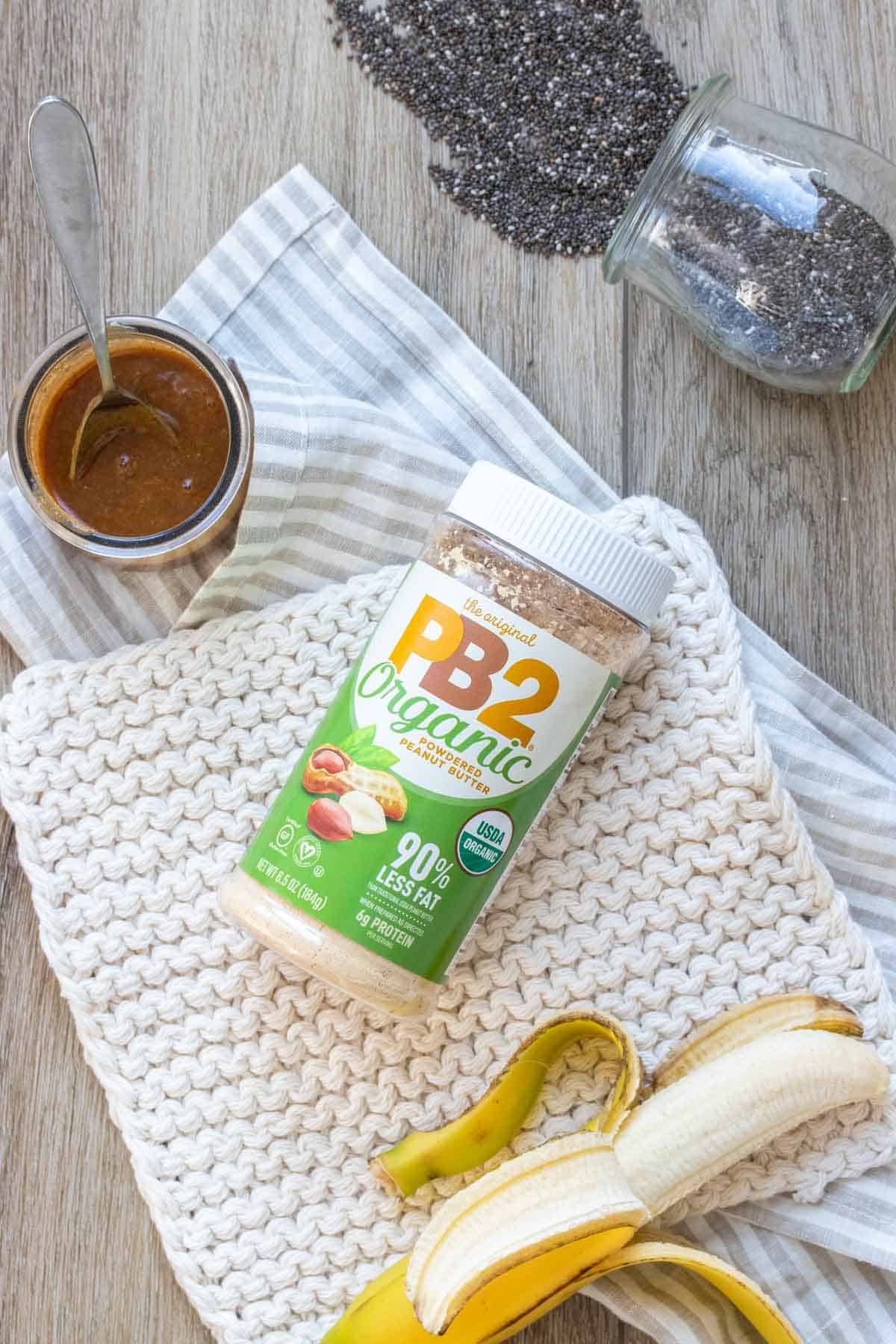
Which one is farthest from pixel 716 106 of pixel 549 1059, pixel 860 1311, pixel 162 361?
pixel 860 1311

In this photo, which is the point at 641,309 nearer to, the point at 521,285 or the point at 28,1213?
the point at 521,285

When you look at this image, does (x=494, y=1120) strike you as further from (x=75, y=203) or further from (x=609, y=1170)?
(x=75, y=203)

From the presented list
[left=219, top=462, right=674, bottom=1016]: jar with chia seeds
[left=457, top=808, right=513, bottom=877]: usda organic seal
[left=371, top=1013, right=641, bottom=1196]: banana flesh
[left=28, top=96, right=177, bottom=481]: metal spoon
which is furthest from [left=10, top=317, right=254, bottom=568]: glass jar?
[left=371, top=1013, right=641, bottom=1196]: banana flesh

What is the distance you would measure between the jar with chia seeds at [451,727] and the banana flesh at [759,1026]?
0.55ft

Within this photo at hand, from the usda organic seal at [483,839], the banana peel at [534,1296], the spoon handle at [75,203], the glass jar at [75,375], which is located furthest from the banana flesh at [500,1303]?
the spoon handle at [75,203]

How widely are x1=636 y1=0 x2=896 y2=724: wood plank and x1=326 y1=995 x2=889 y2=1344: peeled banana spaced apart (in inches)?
9.7

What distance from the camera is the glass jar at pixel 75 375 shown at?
71cm

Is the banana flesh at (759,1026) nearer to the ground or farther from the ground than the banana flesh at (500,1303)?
farther from the ground

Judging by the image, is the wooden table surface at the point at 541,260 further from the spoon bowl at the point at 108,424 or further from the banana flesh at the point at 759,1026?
the banana flesh at the point at 759,1026

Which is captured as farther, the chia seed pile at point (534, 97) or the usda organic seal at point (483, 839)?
the chia seed pile at point (534, 97)

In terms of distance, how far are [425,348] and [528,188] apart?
0.43 feet

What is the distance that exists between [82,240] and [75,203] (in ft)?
0.07

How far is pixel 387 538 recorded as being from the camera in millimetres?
791

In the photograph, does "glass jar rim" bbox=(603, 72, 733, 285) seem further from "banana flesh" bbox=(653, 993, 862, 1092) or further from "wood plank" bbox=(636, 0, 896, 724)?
"banana flesh" bbox=(653, 993, 862, 1092)
